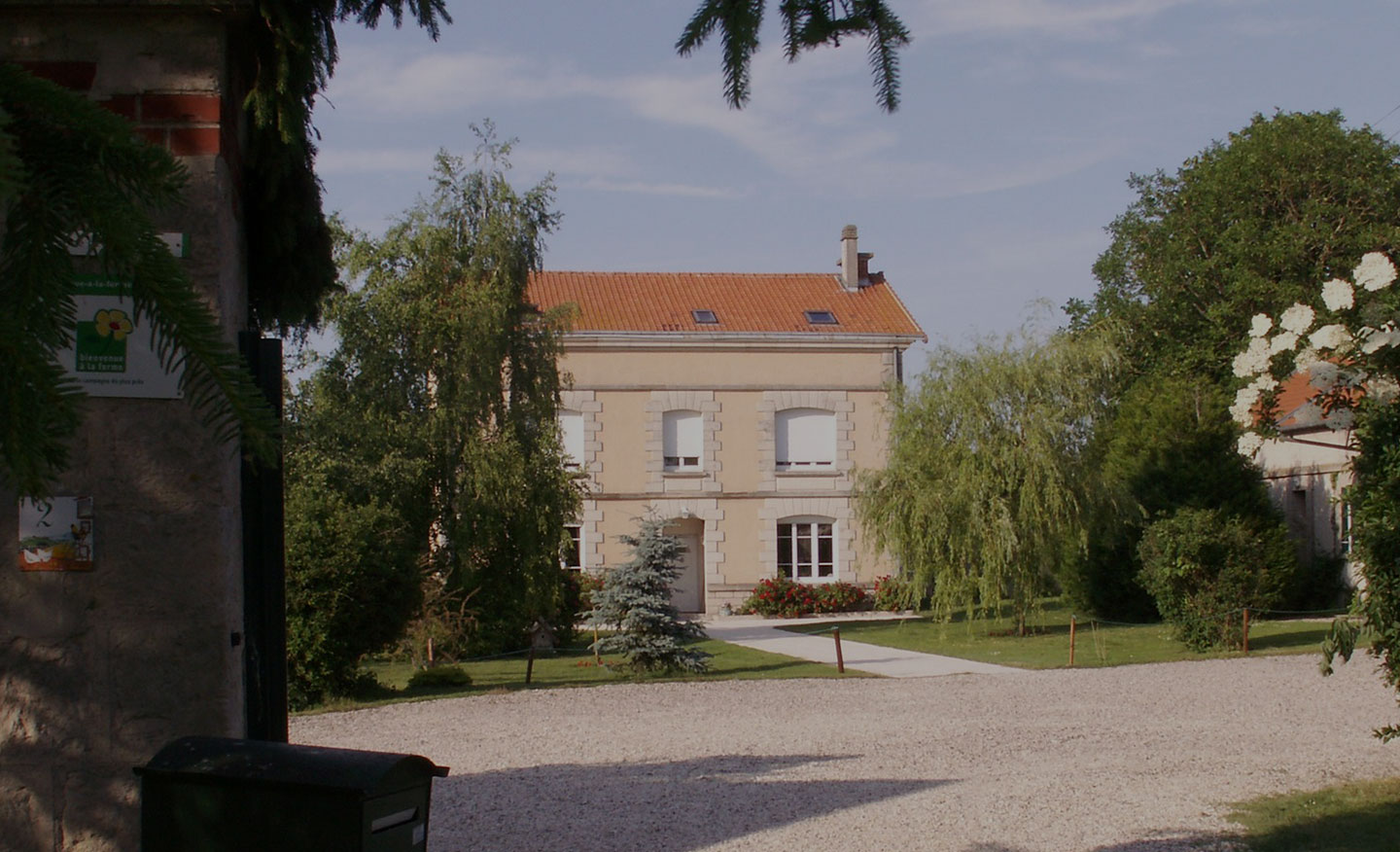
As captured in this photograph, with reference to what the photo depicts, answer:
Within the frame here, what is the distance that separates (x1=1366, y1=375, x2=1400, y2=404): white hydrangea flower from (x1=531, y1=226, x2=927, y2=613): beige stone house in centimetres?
2287

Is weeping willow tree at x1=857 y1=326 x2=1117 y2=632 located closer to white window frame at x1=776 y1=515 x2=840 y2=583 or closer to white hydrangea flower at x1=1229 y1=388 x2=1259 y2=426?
white window frame at x1=776 y1=515 x2=840 y2=583

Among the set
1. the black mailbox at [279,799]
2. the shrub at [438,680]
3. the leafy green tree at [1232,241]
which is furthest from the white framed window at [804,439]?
the black mailbox at [279,799]

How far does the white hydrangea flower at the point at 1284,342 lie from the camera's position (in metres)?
6.95

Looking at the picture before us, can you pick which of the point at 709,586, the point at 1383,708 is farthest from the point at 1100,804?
the point at 709,586

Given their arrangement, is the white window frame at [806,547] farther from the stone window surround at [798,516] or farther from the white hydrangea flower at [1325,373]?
the white hydrangea flower at [1325,373]

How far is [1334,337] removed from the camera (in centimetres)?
664

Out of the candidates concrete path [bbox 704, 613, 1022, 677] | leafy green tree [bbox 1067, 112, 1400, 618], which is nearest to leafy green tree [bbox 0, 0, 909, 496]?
concrete path [bbox 704, 613, 1022, 677]

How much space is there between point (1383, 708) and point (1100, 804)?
215 inches

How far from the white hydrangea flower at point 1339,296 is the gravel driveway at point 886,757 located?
109 inches

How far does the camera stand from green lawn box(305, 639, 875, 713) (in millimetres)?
13789

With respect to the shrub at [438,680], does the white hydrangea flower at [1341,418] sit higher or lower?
higher

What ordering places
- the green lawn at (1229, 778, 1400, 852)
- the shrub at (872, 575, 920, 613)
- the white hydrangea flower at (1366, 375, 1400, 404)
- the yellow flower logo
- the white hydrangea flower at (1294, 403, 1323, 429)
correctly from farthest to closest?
the shrub at (872, 575, 920, 613) < the white hydrangea flower at (1294, 403, 1323, 429) < the white hydrangea flower at (1366, 375, 1400, 404) < the green lawn at (1229, 778, 1400, 852) < the yellow flower logo

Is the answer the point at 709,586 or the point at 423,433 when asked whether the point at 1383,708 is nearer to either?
the point at 423,433

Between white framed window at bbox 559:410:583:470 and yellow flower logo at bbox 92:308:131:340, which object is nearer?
yellow flower logo at bbox 92:308:131:340
